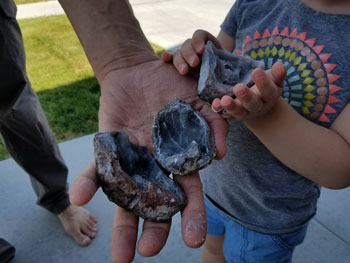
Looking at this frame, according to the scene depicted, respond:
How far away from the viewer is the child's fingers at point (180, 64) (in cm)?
160

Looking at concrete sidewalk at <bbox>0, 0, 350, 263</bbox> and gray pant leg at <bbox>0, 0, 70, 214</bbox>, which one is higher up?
gray pant leg at <bbox>0, 0, 70, 214</bbox>

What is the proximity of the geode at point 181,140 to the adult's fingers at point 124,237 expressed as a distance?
0.88 feet

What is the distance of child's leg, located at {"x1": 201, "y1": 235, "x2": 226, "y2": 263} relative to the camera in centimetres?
212

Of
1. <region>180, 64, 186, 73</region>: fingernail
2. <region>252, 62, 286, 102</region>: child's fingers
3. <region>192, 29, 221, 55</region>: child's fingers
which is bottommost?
<region>180, 64, 186, 73</region>: fingernail

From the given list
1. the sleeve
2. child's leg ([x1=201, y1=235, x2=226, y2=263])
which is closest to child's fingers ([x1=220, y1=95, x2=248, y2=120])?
the sleeve

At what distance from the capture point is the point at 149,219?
1436mm

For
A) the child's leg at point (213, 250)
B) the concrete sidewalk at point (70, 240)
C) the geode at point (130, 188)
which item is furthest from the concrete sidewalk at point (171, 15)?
the geode at point (130, 188)

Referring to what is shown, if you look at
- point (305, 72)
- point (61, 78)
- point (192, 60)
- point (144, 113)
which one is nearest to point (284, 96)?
point (305, 72)

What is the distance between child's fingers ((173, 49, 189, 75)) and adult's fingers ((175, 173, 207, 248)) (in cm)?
47

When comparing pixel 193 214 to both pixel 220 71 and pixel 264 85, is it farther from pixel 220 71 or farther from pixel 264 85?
pixel 220 71

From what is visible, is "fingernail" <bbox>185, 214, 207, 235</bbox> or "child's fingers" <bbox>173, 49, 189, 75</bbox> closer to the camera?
"fingernail" <bbox>185, 214, 207, 235</bbox>

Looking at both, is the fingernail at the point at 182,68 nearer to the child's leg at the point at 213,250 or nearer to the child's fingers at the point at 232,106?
the child's fingers at the point at 232,106

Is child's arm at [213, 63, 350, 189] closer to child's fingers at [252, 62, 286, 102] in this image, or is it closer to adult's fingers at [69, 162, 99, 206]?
child's fingers at [252, 62, 286, 102]

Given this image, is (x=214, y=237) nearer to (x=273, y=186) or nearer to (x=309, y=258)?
(x=273, y=186)
